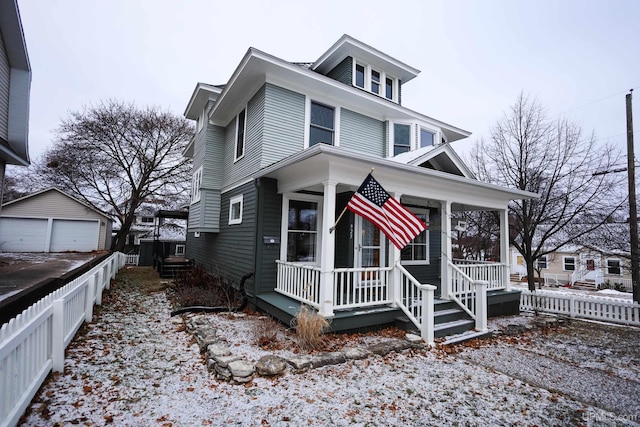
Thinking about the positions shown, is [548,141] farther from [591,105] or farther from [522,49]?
[522,49]

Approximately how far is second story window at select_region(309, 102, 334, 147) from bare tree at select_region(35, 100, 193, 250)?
51.5 ft

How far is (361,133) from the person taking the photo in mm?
8883

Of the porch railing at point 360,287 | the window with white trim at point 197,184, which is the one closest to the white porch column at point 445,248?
the porch railing at point 360,287

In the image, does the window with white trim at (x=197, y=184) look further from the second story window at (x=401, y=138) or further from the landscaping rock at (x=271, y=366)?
the landscaping rock at (x=271, y=366)

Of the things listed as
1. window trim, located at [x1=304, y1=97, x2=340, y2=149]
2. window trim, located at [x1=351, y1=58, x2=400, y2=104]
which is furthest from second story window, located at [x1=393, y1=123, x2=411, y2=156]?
window trim, located at [x1=304, y1=97, x2=340, y2=149]

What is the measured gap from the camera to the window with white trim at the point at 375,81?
9.64 meters

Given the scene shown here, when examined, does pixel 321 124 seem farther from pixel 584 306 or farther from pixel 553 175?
pixel 584 306

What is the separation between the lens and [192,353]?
4.42 meters

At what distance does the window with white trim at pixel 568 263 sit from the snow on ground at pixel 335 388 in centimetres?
2409

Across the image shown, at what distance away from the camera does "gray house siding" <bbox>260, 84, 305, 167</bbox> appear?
720 centimetres

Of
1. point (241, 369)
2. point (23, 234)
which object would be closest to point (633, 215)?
point (241, 369)

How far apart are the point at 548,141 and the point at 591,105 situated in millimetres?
→ 3393

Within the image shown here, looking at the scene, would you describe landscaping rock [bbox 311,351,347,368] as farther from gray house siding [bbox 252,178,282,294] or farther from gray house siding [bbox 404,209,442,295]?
gray house siding [bbox 404,209,442,295]

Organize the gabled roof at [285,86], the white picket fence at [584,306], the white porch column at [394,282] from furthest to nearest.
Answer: the white picket fence at [584,306] → the gabled roof at [285,86] → the white porch column at [394,282]
